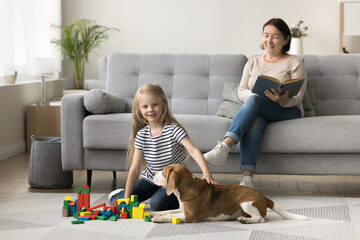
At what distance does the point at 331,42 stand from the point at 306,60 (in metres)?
2.96

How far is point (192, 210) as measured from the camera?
266 centimetres

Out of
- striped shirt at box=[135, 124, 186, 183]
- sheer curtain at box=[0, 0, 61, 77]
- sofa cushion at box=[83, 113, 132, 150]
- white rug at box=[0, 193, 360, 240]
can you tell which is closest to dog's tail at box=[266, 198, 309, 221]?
white rug at box=[0, 193, 360, 240]

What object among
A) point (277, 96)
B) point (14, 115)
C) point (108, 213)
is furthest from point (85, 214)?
point (14, 115)

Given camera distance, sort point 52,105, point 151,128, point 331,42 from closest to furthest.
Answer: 1. point 151,128
2. point 52,105
3. point 331,42

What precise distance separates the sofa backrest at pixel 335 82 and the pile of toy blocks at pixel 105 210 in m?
1.66

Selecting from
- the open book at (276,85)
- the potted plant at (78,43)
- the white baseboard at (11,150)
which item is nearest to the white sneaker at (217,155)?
the open book at (276,85)

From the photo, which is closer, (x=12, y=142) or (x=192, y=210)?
(x=192, y=210)

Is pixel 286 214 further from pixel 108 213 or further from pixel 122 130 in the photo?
pixel 122 130

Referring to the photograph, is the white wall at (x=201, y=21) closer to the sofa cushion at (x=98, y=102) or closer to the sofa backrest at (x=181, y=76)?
the sofa backrest at (x=181, y=76)

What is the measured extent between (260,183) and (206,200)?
1.27m

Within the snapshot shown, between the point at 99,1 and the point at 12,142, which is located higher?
the point at 99,1

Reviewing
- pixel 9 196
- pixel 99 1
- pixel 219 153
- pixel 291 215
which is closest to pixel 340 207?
pixel 291 215

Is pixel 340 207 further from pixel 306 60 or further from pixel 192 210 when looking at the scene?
pixel 306 60

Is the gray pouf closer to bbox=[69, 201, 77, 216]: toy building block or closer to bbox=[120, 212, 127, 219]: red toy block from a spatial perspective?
bbox=[69, 201, 77, 216]: toy building block
